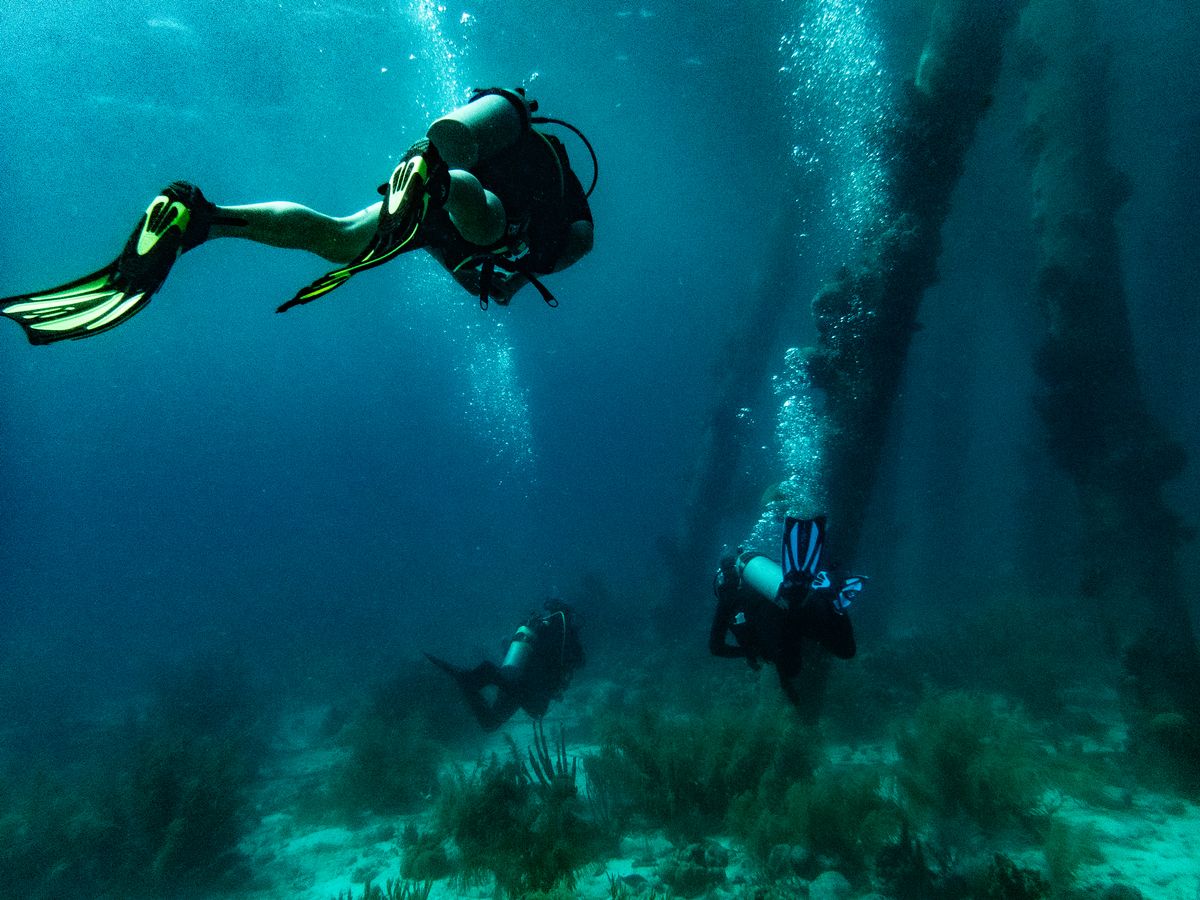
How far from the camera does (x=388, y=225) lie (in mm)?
1606

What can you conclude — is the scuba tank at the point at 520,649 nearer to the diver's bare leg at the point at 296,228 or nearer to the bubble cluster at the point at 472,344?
the diver's bare leg at the point at 296,228

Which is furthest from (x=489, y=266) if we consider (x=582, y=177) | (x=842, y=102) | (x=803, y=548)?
(x=582, y=177)

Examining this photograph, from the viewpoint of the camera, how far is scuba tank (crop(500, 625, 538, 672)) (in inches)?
336

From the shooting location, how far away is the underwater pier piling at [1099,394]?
32.0 ft

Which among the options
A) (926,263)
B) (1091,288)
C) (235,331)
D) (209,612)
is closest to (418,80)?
(926,263)

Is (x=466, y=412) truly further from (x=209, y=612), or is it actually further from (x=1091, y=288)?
(x=1091, y=288)

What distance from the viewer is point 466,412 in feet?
518

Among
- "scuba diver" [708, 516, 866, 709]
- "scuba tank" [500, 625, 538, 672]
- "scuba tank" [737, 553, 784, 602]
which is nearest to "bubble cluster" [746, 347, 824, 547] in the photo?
"scuba tank" [737, 553, 784, 602]

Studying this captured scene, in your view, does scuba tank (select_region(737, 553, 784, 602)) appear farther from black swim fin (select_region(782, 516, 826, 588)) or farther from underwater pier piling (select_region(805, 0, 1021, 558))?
underwater pier piling (select_region(805, 0, 1021, 558))

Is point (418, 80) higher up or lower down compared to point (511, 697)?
higher up

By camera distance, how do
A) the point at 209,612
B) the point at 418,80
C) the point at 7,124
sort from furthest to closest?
1. the point at 209,612
2. the point at 7,124
3. the point at 418,80

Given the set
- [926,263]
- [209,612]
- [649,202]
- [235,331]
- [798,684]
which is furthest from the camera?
[235,331]

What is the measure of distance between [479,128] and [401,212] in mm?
984

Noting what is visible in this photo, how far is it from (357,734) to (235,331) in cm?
7880
